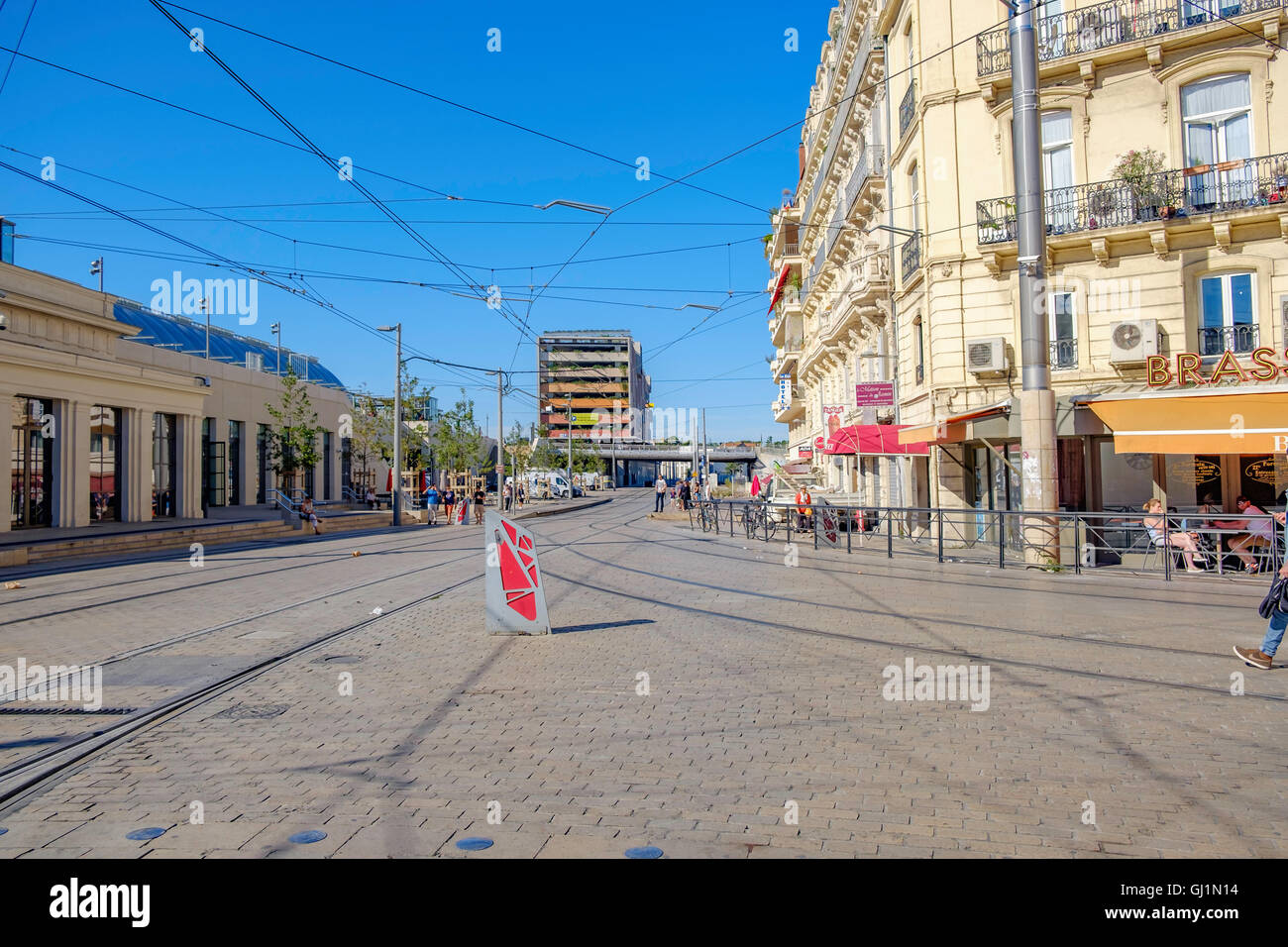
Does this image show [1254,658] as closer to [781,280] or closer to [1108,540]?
[1108,540]

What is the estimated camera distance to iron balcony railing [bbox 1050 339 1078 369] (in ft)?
65.0

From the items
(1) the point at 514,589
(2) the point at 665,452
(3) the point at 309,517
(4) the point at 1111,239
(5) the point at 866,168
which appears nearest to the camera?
(1) the point at 514,589

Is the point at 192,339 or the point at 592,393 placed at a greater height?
the point at 592,393

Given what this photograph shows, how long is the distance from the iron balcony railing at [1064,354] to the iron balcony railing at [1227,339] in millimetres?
2422

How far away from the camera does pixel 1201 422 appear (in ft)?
49.0

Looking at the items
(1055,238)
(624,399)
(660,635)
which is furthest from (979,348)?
(624,399)

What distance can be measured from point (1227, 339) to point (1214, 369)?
275cm

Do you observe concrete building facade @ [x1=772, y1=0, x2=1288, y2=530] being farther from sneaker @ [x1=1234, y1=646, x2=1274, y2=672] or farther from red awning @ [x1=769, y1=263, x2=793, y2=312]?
red awning @ [x1=769, y1=263, x2=793, y2=312]

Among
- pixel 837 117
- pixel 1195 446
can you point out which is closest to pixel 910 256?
pixel 1195 446

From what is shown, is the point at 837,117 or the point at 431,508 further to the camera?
the point at 431,508

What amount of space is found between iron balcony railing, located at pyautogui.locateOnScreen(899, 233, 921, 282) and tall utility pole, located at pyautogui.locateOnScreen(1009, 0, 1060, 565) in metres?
6.27

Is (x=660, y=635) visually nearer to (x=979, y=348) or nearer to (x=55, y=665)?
(x=55, y=665)

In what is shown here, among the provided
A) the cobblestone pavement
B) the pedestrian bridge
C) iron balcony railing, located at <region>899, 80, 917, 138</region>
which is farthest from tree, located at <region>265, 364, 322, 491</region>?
the pedestrian bridge
